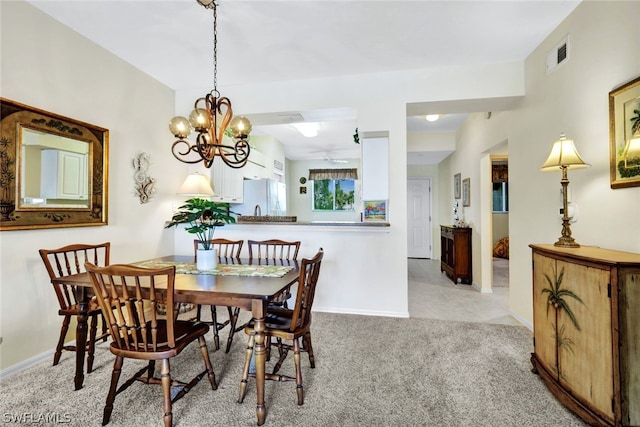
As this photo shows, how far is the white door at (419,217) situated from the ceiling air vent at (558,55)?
486cm

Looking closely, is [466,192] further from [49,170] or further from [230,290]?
[49,170]

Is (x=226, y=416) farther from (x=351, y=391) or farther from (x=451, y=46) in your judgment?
(x=451, y=46)

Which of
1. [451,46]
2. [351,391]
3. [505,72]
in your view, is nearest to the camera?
[351,391]

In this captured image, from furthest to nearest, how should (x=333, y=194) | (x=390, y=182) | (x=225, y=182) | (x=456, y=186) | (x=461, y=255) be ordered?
1. (x=333, y=194)
2. (x=456, y=186)
3. (x=461, y=255)
4. (x=225, y=182)
5. (x=390, y=182)

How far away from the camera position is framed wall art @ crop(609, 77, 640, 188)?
5.39 ft

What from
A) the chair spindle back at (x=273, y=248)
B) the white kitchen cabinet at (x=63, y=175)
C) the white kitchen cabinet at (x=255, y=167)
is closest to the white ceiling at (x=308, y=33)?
the white kitchen cabinet at (x=63, y=175)

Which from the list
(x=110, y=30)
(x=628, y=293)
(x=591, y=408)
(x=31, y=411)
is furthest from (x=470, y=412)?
(x=110, y=30)

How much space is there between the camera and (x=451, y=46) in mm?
2703

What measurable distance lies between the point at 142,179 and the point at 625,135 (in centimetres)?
405

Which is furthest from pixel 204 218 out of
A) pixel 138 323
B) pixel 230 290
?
pixel 138 323

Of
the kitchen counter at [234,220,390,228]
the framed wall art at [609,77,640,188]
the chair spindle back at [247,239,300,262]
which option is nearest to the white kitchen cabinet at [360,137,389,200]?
the kitchen counter at [234,220,390,228]

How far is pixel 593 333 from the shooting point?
1.51 m

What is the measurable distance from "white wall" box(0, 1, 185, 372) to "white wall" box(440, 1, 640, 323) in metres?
3.98

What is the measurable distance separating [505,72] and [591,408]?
2.90 meters
